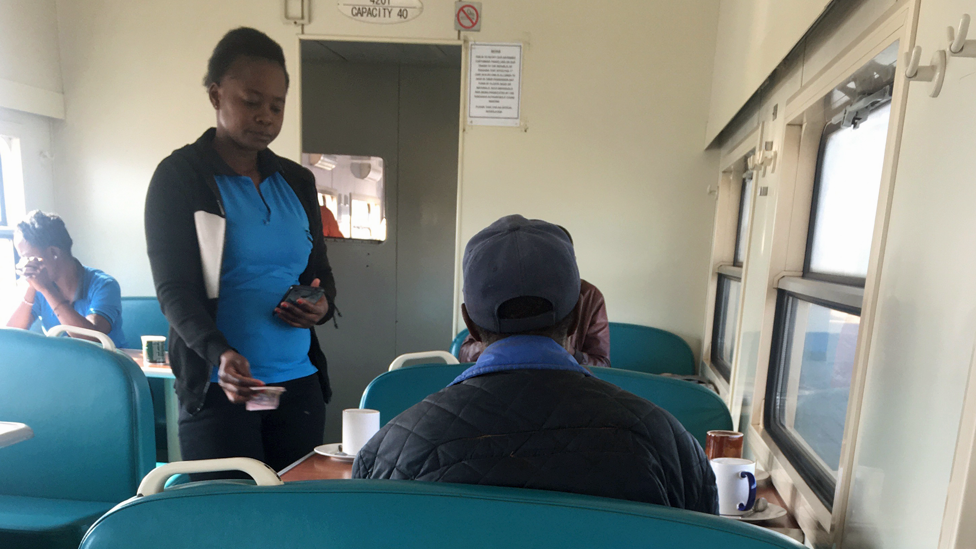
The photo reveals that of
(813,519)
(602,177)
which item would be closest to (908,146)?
(813,519)

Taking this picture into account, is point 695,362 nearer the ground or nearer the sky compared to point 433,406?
nearer the ground

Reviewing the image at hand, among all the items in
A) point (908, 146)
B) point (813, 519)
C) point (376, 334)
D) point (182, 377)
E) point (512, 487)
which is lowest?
point (376, 334)

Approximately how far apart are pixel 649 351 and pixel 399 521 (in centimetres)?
266

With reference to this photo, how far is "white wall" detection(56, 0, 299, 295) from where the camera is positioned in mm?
3279

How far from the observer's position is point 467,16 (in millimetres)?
3096

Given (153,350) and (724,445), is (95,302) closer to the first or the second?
(153,350)

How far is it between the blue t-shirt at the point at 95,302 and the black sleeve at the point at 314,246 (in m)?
1.61

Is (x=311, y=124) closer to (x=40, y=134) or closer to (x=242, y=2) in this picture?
(x=242, y=2)

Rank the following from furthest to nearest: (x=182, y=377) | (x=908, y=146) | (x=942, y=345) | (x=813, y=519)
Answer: (x=182, y=377), (x=813, y=519), (x=908, y=146), (x=942, y=345)

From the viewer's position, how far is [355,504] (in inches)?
26.2

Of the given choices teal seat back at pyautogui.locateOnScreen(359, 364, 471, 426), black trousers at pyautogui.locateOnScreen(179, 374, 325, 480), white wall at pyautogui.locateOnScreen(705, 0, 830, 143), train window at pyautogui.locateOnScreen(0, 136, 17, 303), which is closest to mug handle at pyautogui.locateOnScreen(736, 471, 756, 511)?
teal seat back at pyautogui.locateOnScreen(359, 364, 471, 426)

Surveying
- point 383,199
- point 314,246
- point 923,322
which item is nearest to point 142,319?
point 383,199

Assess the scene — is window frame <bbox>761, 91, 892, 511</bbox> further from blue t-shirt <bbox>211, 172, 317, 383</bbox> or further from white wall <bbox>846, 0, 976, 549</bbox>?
blue t-shirt <bbox>211, 172, 317, 383</bbox>

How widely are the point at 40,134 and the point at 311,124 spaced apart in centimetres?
157
